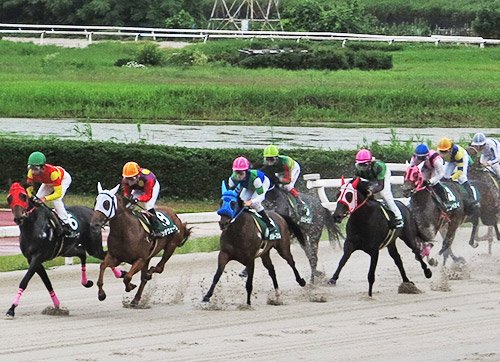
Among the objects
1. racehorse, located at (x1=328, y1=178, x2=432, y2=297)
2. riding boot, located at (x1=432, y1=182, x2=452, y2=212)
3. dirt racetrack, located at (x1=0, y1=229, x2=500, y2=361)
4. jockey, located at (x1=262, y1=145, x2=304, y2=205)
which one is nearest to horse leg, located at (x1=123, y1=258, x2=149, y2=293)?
dirt racetrack, located at (x1=0, y1=229, x2=500, y2=361)

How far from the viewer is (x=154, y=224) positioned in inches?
531

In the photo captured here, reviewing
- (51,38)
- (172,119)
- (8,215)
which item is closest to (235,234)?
(8,215)

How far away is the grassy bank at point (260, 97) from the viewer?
3544 cm

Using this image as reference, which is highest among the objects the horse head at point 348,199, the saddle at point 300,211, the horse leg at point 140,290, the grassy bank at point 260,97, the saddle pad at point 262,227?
the horse head at point 348,199

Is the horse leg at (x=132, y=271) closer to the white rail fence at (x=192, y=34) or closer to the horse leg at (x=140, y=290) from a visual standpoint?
the horse leg at (x=140, y=290)

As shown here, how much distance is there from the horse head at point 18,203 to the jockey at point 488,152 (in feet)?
25.7

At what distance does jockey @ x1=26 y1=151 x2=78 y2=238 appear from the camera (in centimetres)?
1286

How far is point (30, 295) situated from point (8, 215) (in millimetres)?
5826

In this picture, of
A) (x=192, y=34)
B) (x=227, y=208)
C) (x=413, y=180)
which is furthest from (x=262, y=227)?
(x=192, y=34)

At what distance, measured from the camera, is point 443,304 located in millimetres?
13875

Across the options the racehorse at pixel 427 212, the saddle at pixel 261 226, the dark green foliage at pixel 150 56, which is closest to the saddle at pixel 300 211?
the racehorse at pixel 427 212

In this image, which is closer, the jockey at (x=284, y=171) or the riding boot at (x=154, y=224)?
the riding boot at (x=154, y=224)

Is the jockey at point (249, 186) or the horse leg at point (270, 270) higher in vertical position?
the jockey at point (249, 186)

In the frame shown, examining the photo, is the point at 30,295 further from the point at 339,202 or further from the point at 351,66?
the point at 351,66
